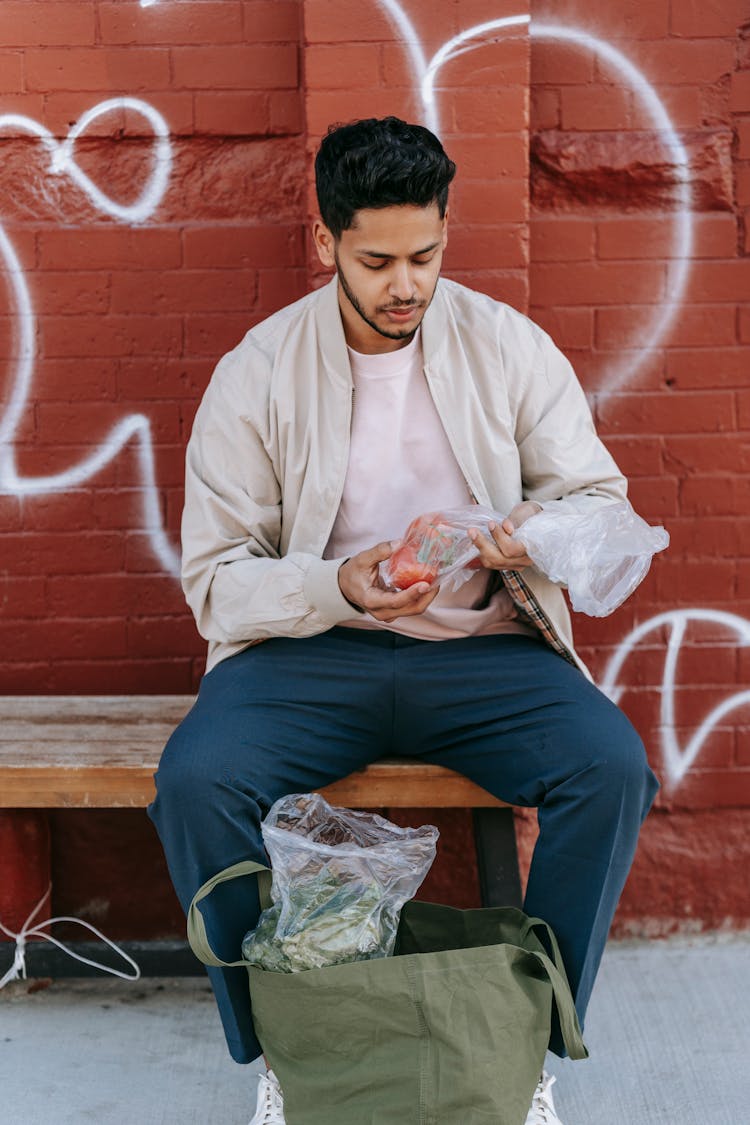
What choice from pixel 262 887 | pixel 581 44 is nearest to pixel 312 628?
pixel 262 887

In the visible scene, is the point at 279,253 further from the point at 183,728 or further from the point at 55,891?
the point at 55,891

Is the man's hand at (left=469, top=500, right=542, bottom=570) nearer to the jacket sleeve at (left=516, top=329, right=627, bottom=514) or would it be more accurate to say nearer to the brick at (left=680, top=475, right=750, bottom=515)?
the jacket sleeve at (left=516, top=329, right=627, bottom=514)

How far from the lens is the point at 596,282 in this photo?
10.1 feet

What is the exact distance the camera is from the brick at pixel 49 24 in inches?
119

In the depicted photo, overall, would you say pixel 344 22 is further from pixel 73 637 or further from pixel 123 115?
pixel 73 637

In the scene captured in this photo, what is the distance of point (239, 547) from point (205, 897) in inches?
26.6

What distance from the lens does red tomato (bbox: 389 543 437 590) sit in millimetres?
2363

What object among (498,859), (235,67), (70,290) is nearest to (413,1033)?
(498,859)

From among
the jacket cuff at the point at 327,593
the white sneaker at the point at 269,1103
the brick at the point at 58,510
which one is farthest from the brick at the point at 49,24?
the white sneaker at the point at 269,1103

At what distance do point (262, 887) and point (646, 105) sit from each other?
195 cm

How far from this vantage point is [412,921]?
237cm

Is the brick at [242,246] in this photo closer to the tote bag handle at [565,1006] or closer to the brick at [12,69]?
the brick at [12,69]

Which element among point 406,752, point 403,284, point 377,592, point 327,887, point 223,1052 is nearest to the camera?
point 327,887

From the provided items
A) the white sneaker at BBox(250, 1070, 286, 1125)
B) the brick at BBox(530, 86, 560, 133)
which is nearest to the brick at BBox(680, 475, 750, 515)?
the brick at BBox(530, 86, 560, 133)
